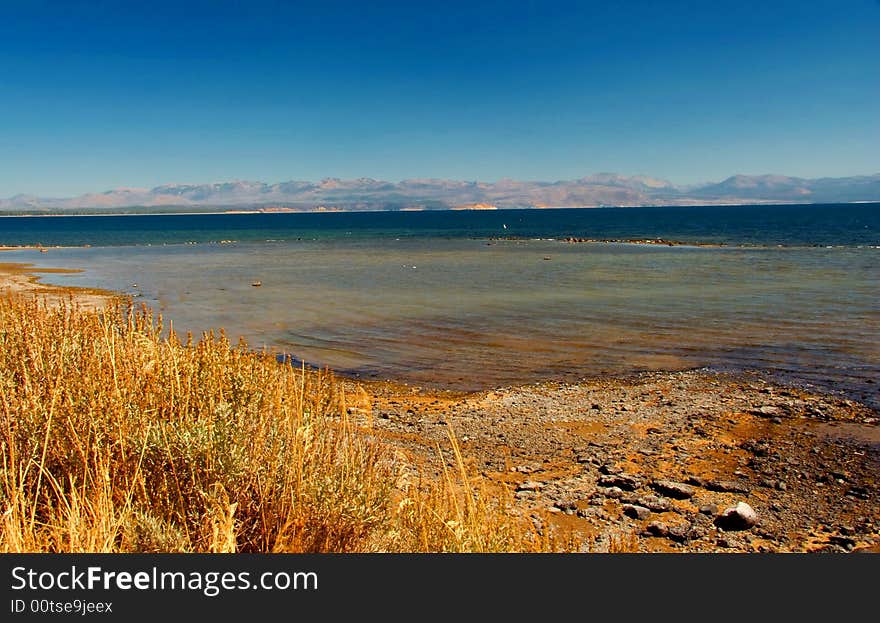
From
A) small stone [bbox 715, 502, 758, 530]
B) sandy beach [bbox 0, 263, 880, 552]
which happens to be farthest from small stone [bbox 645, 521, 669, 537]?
small stone [bbox 715, 502, 758, 530]

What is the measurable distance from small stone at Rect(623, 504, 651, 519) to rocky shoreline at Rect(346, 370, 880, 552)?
0.07ft

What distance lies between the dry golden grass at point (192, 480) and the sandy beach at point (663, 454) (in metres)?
1.94

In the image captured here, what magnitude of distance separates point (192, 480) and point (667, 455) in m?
7.60

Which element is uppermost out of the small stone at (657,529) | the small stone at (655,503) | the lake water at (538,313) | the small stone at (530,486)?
the lake water at (538,313)

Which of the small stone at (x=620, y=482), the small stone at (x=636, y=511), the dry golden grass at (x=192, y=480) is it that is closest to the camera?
the dry golden grass at (x=192, y=480)

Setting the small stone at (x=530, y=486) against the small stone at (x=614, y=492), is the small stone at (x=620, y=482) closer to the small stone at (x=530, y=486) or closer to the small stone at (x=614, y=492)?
the small stone at (x=614, y=492)

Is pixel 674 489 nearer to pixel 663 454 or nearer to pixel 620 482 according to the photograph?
pixel 620 482

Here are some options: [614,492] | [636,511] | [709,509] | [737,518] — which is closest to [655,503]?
[636,511]

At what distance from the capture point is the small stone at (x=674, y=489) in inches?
334

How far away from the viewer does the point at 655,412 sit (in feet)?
39.1

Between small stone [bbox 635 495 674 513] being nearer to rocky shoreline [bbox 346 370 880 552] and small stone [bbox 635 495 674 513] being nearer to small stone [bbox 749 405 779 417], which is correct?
rocky shoreline [bbox 346 370 880 552]

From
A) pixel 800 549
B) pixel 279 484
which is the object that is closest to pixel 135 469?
pixel 279 484

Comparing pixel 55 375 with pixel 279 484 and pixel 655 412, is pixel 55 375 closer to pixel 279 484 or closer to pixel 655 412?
pixel 279 484

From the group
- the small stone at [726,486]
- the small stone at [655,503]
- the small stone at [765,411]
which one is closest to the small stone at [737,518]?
the small stone at [655,503]
